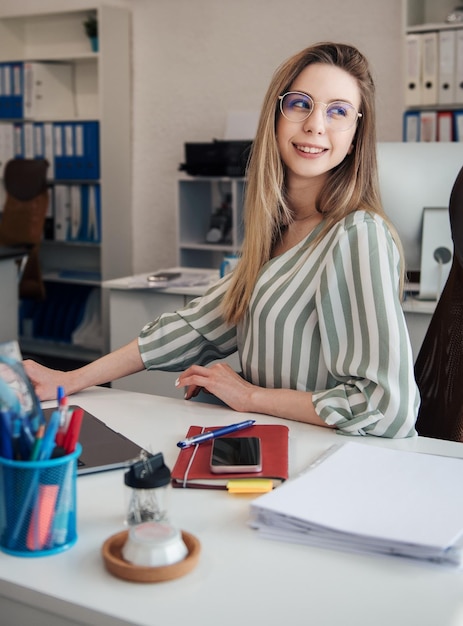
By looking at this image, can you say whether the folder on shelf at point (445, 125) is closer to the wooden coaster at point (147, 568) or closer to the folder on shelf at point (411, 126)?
the folder on shelf at point (411, 126)

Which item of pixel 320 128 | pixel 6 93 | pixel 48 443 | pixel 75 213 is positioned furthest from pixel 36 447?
pixel 6 93

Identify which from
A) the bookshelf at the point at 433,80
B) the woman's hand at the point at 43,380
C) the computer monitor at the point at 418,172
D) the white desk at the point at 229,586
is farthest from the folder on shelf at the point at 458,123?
the white desk at the point at 229,586

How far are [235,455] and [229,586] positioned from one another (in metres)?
0.33

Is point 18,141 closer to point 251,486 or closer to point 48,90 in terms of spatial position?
point 48,90

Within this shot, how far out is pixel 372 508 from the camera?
104cm

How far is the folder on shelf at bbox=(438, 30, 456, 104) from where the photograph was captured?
4.12m

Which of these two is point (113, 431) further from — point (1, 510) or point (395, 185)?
point (395, 185)

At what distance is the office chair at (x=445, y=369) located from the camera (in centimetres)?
157

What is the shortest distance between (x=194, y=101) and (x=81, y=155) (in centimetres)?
81

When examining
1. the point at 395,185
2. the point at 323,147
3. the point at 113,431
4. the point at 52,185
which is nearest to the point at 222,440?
the point at 113,431

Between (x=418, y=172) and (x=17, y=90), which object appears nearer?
(x=418, y=172)

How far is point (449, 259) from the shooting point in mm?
2805

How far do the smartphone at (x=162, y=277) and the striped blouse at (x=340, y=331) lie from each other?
5.41ft

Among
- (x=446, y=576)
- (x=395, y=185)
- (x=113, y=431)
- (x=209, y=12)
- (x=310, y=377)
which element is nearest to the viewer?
(x=446, y=576)
